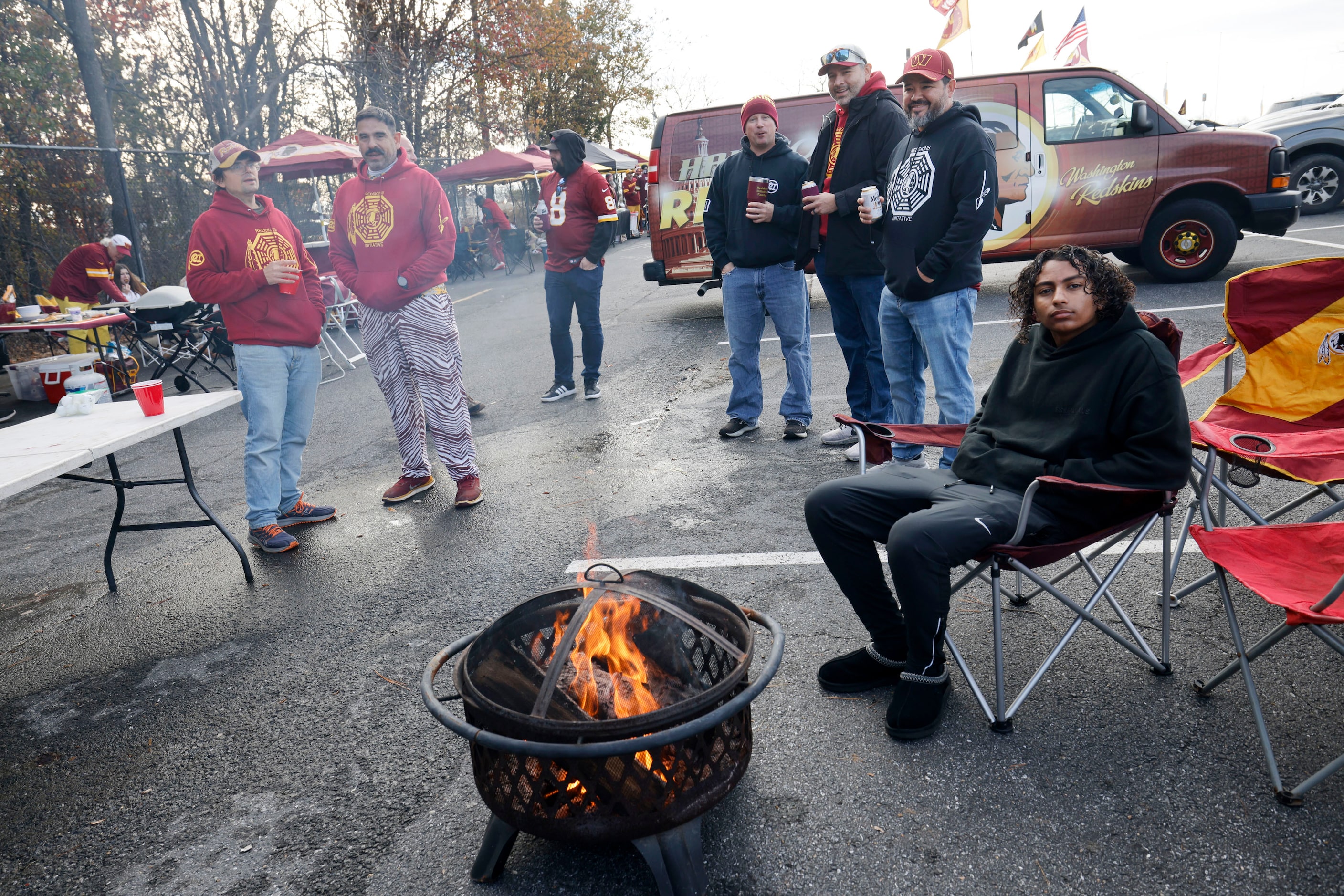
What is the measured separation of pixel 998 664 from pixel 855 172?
3.27 m

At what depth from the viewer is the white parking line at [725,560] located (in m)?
3.86

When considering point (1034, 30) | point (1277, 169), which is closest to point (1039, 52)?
point (1034, 30)

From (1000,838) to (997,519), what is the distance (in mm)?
900

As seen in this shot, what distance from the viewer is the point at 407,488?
525 cm

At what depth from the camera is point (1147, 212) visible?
29.2 feet

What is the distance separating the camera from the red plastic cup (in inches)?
Result: 150

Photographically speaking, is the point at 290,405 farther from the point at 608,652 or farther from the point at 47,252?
the point at 47,252

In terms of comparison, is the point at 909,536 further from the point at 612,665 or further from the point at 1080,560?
the point at 612,665

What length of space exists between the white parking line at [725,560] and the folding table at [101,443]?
1836 millimetres

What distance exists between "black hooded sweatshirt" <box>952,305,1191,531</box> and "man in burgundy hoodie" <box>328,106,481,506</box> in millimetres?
3055

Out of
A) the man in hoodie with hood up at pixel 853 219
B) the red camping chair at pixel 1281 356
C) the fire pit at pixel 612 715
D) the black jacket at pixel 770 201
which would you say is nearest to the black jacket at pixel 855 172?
the man in hoodie with hood up at pixel 853 219

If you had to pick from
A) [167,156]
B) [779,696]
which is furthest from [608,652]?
[167,156]

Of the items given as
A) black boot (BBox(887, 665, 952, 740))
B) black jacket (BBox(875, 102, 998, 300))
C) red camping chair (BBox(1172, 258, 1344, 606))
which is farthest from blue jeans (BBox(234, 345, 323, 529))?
red camping chair (BBox(1172, 258, 1344, 606))

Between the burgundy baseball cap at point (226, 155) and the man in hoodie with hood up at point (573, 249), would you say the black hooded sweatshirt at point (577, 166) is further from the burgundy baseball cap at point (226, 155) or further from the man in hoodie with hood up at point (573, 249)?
the burgundy baseball cap at point (226, 155)
